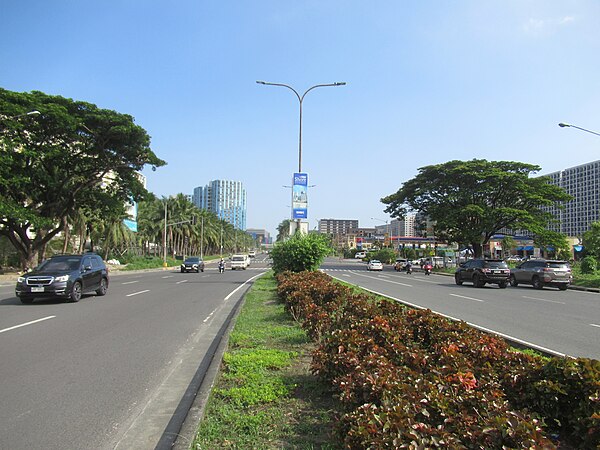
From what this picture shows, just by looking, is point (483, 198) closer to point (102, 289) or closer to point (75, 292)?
point (102, 289)

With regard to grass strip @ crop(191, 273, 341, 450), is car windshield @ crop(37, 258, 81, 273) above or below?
above

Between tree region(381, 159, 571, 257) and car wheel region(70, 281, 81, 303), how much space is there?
39.2 m

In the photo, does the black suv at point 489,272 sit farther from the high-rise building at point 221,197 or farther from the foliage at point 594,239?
the high-rise building at point 221,197

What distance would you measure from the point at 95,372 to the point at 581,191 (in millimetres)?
97230

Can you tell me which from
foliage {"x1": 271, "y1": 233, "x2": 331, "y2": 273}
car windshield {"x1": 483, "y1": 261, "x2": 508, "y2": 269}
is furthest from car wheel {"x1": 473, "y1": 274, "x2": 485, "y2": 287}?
foliage {"x1": 271, "y1": 233, "x2": 331, "y2": 273}

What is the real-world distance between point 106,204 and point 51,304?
23.6 metres

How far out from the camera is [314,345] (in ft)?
24.7

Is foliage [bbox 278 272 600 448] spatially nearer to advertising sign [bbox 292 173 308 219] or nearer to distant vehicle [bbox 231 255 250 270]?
advertising sign [bbox 292 173 308 219]

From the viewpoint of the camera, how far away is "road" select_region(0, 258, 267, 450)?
437 cm

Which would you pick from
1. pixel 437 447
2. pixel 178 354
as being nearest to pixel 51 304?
pixel 178 354

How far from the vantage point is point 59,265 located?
52.8 ft

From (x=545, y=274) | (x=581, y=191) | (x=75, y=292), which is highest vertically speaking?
(x=581, y=191)

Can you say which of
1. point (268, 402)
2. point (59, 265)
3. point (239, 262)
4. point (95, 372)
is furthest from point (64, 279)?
point (239, 262)

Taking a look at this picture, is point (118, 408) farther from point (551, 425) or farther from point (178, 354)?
point (551, 425)
